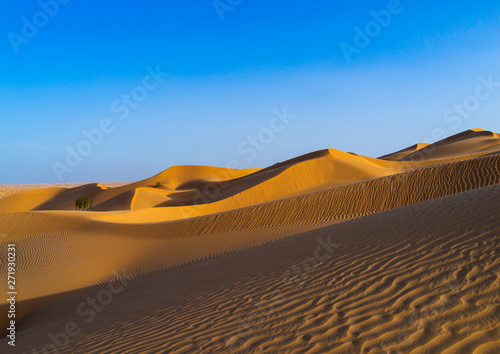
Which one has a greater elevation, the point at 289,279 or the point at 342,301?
the point at 289,279

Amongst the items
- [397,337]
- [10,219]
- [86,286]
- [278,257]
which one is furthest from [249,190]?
[397,337]

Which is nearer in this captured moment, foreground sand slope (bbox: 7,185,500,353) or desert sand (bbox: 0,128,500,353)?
foreground sand slope (bbox: 7,185,500,353)

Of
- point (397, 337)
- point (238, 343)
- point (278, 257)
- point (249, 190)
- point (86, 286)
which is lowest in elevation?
point (397, 337)

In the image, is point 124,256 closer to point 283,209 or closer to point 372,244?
point 283,209

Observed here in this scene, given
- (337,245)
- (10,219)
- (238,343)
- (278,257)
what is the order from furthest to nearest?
(10,219) → (278,257) → (337,245) → (238,343)

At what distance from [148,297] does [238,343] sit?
14.5ft

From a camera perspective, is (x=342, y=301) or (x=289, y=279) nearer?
(x=342, y=301)

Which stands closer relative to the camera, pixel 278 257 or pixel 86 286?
pixel 278 257

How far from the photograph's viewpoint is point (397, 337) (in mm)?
3498

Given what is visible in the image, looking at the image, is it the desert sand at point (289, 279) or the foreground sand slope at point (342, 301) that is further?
the desert sand at point (289, 279)

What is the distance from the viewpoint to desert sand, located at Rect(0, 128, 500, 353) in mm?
3854

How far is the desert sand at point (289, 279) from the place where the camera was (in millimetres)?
3854

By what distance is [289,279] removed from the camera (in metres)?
6.21

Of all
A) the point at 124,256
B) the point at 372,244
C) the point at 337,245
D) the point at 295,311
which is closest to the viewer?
the point at 295,311
